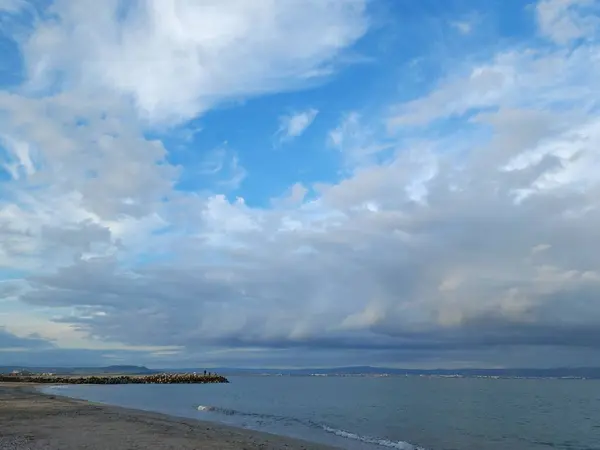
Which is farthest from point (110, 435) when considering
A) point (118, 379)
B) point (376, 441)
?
point (118, 379)

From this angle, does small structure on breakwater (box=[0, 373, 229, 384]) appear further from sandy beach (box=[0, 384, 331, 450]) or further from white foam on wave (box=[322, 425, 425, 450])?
white foam on wave (box=[322, 425, 425, 450])

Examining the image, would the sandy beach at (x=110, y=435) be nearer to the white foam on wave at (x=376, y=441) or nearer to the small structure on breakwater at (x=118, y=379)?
the white foam on wave at (x=376, y=441)

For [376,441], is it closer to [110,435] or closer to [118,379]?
[110,435]

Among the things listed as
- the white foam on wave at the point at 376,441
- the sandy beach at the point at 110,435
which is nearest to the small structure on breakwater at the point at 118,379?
the sandy beach at the point at 110,435

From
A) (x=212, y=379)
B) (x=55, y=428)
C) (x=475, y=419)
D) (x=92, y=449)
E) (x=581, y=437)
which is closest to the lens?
(x=92, y=449)

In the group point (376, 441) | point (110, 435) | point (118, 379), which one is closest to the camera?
point (110, 435)

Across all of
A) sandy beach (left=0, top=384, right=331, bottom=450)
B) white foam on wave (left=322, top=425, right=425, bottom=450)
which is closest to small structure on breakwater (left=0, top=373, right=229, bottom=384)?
sandy beach (left=0, top=384, right=331, bottom=450)

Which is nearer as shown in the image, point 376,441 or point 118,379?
point 376,441

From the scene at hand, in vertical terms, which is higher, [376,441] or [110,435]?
[110,435]

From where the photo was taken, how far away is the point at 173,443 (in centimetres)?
2856

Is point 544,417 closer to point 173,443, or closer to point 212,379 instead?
point 173,443

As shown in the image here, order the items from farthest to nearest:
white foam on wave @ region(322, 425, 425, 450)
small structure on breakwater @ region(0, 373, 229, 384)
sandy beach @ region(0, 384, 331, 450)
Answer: small structure on breakwater @ region(0, 373, 229, 384) → white foam on wave @ region(322, 425, 425, 450) → sandy beach @ region(0, 384, 331, 450)

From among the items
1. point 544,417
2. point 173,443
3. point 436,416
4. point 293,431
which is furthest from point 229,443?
point 544,417

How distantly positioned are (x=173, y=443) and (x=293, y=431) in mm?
16716
